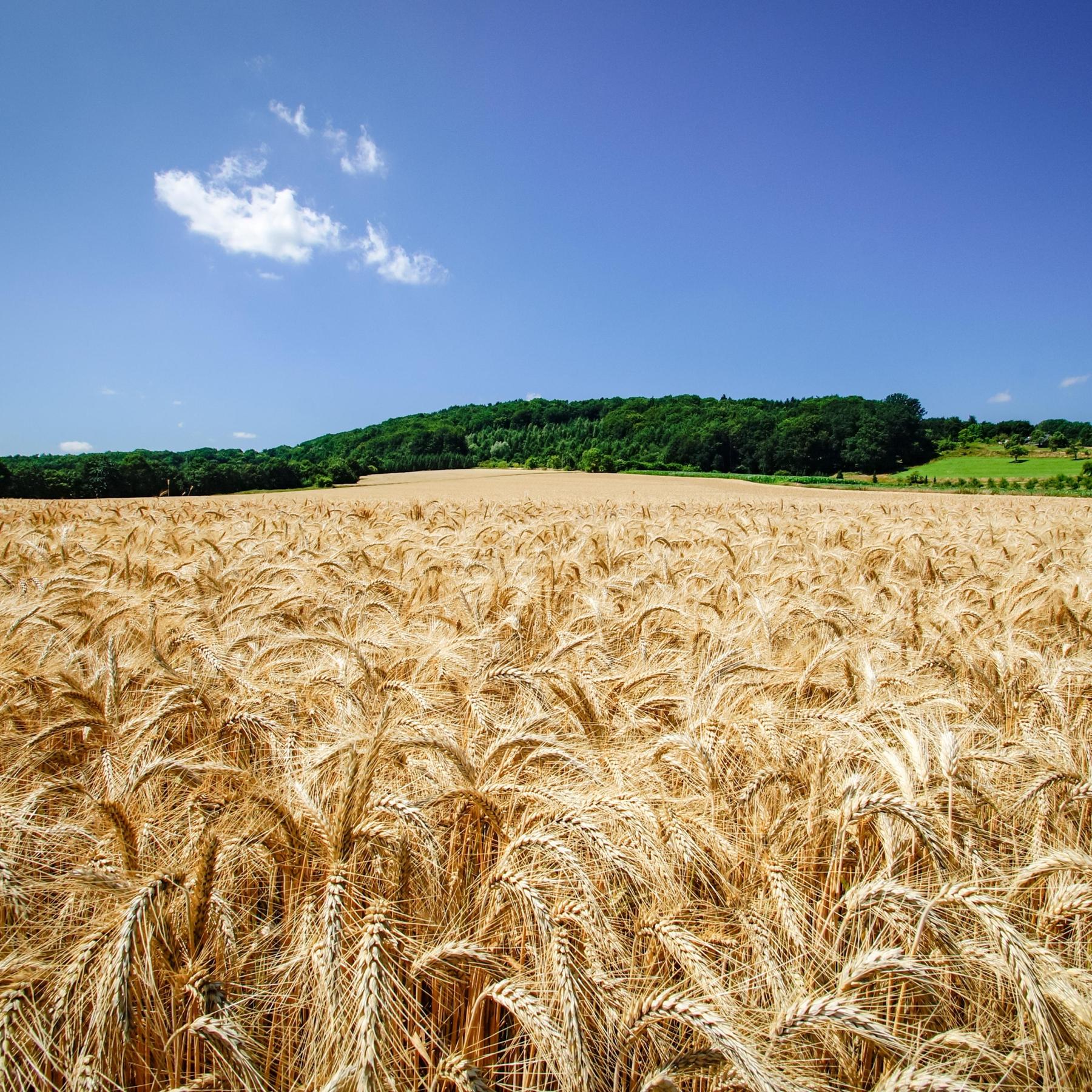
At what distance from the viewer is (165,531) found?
7.88 meters

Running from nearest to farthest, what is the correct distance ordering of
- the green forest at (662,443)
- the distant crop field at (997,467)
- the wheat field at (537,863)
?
the wheat field at (537,863), the green forest at (662,443), the distant crop field at (997,467)

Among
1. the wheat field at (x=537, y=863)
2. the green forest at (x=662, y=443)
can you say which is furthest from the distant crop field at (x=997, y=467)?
the wheat field at (x=537, y=863)

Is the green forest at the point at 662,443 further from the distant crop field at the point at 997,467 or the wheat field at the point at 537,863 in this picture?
the wheat field at the point at 537,863

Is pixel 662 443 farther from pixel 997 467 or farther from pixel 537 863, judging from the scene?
pixel 537 863

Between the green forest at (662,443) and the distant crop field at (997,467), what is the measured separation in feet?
19.0

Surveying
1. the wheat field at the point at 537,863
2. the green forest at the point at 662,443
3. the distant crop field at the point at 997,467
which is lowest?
the wheat field at the point at 537,863

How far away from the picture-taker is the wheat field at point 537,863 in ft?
3.73

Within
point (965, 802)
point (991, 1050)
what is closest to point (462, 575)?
point (965, 802)

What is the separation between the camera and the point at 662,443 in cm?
9494

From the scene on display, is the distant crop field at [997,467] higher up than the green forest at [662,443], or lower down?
lower down

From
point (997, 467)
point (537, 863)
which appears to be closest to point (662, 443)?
point (997, 467)

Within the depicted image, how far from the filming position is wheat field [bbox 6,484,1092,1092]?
44.8 inches

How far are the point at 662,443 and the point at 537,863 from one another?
96984 mm

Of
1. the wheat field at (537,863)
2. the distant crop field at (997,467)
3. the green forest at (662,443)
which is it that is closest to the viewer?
the wheat field at (537,863)
